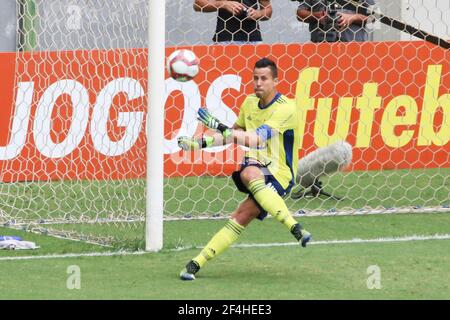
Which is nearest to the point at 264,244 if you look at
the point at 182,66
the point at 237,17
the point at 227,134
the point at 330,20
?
the point at 227,134

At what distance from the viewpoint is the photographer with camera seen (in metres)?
12.6

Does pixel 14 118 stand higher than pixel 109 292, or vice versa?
pixel 14 118

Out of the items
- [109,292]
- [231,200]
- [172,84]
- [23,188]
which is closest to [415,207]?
[231,200]

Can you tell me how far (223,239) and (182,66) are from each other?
116cm

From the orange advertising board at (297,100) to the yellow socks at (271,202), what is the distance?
4.17 meters

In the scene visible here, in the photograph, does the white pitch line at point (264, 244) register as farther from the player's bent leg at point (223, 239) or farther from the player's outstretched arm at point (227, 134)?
the player's outstretched arm at point (227, 134)

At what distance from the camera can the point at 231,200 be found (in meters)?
11.5

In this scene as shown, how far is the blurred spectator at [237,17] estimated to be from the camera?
1232cm

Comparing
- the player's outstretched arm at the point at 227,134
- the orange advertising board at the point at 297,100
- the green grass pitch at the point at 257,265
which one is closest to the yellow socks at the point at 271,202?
the player's outstretched arm at the point at 227,134

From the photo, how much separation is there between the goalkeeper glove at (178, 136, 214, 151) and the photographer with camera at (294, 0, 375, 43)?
5040 mm

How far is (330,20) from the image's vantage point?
12.6m

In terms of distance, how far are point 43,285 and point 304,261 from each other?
6.24 ft

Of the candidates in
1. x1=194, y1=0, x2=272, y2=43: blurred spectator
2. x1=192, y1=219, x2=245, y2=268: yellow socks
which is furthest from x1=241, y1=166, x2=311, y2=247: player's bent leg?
x1=194, y1=0, x2=272, y2=43: blurred spectator
